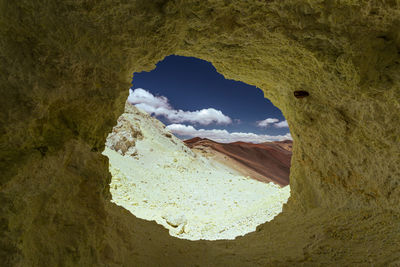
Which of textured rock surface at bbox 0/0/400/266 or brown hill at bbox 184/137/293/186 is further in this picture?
brown hill at bbox 184/137/293/186

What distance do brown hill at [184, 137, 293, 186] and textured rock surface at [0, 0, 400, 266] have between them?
17.1 m

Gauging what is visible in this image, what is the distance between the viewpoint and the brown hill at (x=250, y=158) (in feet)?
70.5

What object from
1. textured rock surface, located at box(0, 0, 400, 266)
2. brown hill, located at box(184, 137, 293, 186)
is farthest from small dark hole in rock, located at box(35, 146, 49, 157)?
brown hill, located at box(184, 137, 293, 186)

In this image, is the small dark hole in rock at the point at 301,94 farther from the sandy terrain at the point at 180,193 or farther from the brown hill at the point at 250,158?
the brown hill at the point at 250,158

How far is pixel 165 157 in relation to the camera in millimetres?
13750

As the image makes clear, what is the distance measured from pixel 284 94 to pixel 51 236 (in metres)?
3.94

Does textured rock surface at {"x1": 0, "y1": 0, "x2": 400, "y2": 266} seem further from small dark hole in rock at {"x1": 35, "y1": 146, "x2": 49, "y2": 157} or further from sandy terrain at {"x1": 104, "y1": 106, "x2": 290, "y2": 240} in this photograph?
sandy terrain at {"x1": 104, "y1": 106, "x2": 290, "y2": 240}

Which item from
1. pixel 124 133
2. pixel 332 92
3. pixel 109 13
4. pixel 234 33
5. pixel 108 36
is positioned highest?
pixel 124 133

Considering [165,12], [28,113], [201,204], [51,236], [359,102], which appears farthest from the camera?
[201,204]

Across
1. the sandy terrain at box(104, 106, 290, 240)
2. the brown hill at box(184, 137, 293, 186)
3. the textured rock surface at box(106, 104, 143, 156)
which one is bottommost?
the sandy terrain at box(104, 106, 290, 240)

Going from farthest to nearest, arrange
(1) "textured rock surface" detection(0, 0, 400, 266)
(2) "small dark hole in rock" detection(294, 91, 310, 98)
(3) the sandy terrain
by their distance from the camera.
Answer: (3) the sandy terrain
(2) "small dark hole in rock" detection(294, 91, 310, 98)
(1) "textured rock surface" detection(0, 0, 400, 266)

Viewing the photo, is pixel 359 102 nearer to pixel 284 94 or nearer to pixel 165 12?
pixel 284 94

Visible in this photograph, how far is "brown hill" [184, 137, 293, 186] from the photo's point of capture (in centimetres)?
2150

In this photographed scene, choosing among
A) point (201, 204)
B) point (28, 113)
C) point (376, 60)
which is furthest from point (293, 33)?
point (201, 204)
